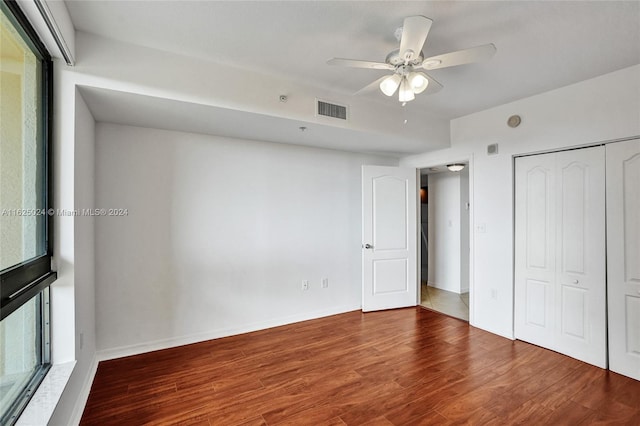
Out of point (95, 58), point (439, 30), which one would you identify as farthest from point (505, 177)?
point (95, 58)

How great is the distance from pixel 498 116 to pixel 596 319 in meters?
2.23

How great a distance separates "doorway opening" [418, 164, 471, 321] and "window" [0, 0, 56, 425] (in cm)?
439

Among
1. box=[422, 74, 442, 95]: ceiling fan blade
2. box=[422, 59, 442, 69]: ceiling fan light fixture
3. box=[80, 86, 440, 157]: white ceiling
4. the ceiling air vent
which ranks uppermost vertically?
the ceiling air vent

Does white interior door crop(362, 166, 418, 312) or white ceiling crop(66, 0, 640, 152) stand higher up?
white ceiling crop(66, 0, 640, 152)

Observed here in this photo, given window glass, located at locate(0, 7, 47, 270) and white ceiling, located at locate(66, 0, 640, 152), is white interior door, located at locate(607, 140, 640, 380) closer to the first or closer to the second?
white ceiling, located at locate(66, 0, 640, 152)

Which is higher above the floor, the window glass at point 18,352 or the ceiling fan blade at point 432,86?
the ceiling fan blade at point 432,86

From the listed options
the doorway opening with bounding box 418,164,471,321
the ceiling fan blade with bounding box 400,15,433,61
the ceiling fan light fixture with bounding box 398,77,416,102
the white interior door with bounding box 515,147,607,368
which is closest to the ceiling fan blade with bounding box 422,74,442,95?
the ceiling fan light fixture with bounding box 398,77,416,102

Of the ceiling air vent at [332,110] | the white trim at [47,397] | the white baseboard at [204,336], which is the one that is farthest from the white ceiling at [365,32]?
the white baseboard at [204,336]

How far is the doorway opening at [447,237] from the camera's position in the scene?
502 cm

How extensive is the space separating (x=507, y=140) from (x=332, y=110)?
6.59 ft

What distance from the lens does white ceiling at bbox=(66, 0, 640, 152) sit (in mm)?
1760

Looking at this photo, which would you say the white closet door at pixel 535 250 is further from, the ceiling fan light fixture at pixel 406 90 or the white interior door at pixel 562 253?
the ceiling fan light fixture at pixel 406 90

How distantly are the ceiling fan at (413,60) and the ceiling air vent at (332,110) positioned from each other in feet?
2.31

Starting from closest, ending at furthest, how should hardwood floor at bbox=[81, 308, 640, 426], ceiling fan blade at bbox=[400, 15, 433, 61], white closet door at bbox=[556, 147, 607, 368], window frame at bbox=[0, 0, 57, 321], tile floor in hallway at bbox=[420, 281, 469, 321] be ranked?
1. window frame at bbox=[0, 0, 57, 321]
2. ceiling fan blade at bbox=[400, 15, 433, 61]
3. hardwood floor at bbox=[81, 308, 640, 426]
4. white closet door at bbox=[556, 147, 607, 368]
5. tile floor in hallway at bbox=[420, 281, 469, 321]
